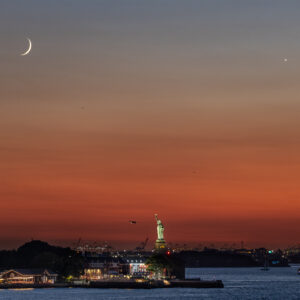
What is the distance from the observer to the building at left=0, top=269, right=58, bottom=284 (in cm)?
17612

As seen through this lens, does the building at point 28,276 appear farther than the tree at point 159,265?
No

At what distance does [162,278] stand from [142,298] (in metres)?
52.3

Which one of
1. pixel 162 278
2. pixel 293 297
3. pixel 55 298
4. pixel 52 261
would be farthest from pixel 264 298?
pixel 52 261

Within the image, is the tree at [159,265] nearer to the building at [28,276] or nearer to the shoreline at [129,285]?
the shoreline at [129,285]

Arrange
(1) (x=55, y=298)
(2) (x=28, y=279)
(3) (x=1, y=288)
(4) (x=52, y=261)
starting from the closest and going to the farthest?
(1) (x=55, y=298), (3) (x=1, y=288), (2) (x=28, y=279), (4) (x=52, y=261)

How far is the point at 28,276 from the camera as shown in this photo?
179 m

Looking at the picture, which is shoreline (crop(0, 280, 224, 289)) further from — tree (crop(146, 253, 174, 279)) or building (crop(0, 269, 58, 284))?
tree (crop(146, 253, 174, 279))

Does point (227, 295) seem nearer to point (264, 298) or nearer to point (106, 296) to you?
point (264, 298)

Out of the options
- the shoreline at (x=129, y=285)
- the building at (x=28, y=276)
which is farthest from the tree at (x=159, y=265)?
the building at (x=28, y=276)

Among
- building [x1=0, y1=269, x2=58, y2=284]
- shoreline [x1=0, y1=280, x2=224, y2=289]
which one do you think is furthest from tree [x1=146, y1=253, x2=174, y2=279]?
building [x1=0, y1=269, x2=58, y2=284]

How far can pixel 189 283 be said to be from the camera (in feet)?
573

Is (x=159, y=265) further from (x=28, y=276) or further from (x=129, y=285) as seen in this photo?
(x=28, y=276)

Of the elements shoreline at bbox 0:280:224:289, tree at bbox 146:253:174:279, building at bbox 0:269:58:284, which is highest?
tree at bbox 146:253:174:279

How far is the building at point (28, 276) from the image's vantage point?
578 feet
